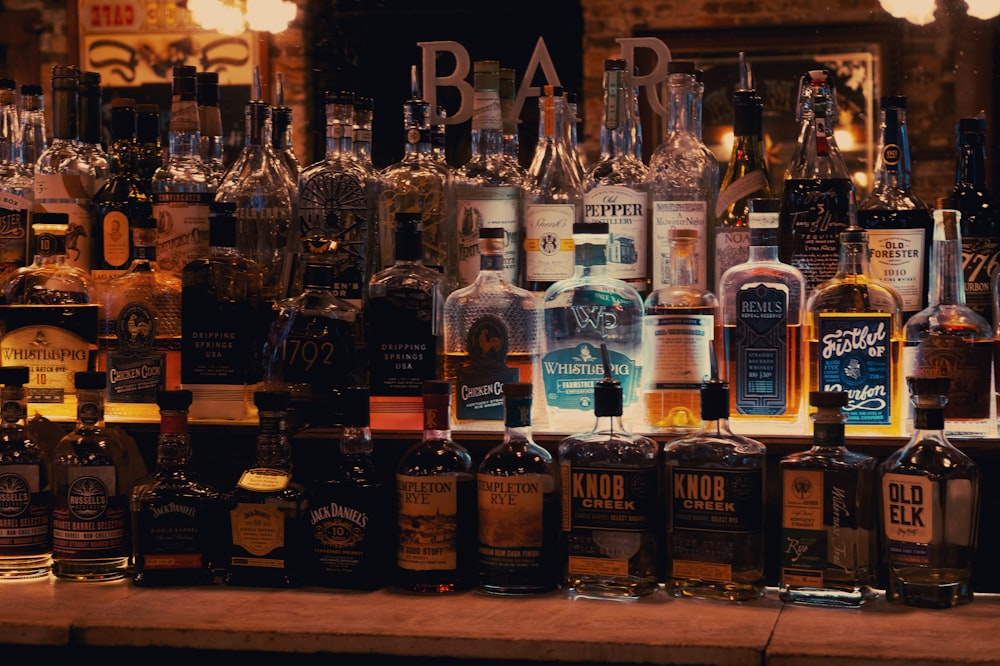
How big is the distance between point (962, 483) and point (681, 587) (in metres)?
0.37

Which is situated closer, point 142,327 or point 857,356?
Result: point 857,356

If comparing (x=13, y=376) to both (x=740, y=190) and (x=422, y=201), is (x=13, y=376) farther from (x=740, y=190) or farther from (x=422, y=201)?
(x=740, y=190)

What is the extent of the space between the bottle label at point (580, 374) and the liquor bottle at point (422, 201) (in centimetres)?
24

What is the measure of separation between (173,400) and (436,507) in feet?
1.26

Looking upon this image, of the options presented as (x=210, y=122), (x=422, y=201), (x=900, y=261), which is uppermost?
(x=210, y=122)

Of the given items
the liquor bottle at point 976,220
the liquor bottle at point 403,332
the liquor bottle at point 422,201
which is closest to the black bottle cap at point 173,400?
the liquor bottle at point 403,332

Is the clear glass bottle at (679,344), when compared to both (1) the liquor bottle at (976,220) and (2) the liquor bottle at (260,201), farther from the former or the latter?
(2) the liquor bottle at (260,201)

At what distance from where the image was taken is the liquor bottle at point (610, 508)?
66.8 inches

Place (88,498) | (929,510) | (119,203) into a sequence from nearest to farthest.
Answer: (929,510), (88,498), (119,203)

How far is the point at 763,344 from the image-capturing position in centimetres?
→ 176

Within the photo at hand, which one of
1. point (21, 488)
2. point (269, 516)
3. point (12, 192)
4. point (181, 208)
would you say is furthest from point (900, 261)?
point (12, 192)

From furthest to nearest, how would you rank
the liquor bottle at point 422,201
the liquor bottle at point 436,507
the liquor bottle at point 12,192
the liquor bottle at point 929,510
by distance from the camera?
the liquor bottle at point 12,192 → the liquor bottle at point 422,201 → the liquor bottle at point 436,507 → the liquor bottle at point 929,510

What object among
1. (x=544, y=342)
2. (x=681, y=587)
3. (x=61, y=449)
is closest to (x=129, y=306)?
(x=61, y=449)

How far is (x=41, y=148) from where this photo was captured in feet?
7.50
